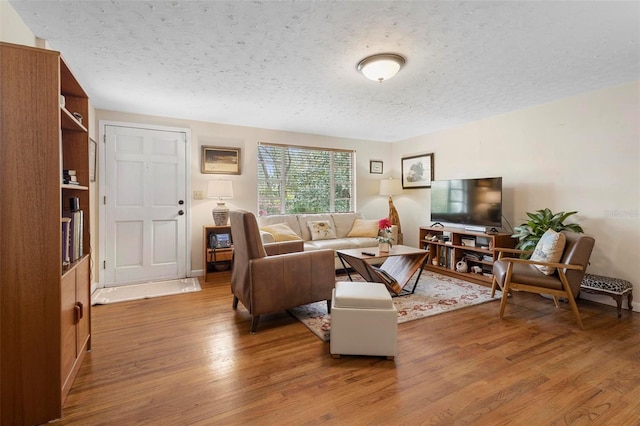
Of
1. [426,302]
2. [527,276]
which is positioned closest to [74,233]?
[426,302]

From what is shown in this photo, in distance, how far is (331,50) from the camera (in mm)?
2303

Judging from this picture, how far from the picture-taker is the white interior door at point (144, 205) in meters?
3.83

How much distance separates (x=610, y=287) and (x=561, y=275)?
31.6 inches

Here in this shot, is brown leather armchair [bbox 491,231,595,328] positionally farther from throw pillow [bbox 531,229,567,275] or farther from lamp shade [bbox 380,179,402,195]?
lamp shade [bbox 380,179,402,195]

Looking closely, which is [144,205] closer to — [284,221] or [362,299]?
[284,221]

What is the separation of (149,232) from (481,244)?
4.44 metres

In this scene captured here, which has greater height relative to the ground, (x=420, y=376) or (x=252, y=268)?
(x=252, y=268)

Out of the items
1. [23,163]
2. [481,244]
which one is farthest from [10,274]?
[481,244]

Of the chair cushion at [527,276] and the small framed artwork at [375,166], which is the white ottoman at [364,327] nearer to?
the chair cushion at [527,276]

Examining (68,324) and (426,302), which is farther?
(426,302)

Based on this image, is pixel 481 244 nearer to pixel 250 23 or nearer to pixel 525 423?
pixel 525 423

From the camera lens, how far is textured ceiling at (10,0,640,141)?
1832mm

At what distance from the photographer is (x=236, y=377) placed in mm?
1854

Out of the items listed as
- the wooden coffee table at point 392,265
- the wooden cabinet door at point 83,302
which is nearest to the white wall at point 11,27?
the wooden cabinet door at point 83,302
